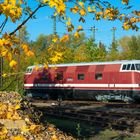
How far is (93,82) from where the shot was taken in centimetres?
3164

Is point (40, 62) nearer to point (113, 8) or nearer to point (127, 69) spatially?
point (113, 8)

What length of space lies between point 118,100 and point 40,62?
26.3m

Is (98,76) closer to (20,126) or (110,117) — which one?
(110,117)

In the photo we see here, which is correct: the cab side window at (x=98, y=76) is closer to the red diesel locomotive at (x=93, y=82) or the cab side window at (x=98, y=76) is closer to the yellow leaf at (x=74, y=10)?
the red diesel locomotive at (x=93, y=82)

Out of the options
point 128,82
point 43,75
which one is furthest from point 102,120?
point 43,75

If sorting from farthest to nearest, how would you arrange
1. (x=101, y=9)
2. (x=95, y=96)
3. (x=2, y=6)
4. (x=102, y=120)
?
(x=95, y=96)
(x=102, y=120)
(x=101, y=9)
(x=2, y=6)

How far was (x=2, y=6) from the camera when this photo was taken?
3.99 m

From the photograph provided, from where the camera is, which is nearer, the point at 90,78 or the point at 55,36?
the point at 55,36

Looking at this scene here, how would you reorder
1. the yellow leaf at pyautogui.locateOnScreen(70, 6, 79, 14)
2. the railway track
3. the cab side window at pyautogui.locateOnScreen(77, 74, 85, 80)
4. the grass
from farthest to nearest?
the cab side window at pyautogui.locateOnScreen(77, 74, 85, 80) < the railway track < the grass < the yellow leaf at pyautogui.locateOnScreen(70, 6, 79, 14)

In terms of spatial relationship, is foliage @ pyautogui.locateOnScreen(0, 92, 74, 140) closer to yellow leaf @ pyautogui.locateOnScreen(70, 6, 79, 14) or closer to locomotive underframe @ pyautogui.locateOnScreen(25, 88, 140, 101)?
yellow leaf @ pyautogui.locateOnScreen(70, 6, 79, 14)

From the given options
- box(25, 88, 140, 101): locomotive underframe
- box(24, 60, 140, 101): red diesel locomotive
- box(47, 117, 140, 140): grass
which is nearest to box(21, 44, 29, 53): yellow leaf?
box(47, 117, 140, 140): grass

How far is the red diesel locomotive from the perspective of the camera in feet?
95.9

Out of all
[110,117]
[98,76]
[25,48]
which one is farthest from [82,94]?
[25,48]

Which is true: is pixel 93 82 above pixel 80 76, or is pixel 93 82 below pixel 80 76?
below
